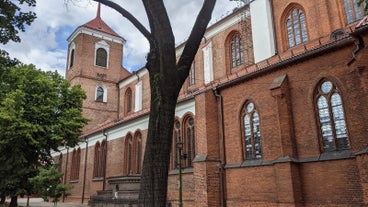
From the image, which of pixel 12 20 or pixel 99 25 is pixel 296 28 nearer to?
pixel 12 20

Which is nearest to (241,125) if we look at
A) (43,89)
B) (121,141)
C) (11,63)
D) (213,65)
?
(213,65)

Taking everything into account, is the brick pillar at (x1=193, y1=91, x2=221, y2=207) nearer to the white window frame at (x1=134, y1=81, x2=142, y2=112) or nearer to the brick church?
the brick church

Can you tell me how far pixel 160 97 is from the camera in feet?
16.5

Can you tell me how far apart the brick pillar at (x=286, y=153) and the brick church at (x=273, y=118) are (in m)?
0.04

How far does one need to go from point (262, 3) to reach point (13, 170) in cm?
1814

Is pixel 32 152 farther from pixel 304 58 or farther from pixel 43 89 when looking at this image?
pixel 304 58

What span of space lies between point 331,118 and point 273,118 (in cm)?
233

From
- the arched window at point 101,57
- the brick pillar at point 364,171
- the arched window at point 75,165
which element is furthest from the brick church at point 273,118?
the arched window at point 101,57

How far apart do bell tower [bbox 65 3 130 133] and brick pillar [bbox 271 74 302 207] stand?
2309 cm

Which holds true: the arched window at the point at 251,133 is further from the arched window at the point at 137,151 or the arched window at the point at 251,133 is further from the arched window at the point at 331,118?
the arched window at the point at 137,151

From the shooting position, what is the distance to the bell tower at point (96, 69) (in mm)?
32781

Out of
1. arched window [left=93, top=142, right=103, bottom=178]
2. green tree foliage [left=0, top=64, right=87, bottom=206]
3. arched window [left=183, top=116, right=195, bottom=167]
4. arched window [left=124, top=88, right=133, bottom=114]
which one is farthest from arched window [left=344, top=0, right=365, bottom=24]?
arched window [left=124, top=88, right=133, bottom=114]

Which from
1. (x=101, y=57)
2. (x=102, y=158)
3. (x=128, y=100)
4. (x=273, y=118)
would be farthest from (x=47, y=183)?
(x=101, y=57)

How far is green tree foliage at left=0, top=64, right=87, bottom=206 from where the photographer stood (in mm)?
19031
